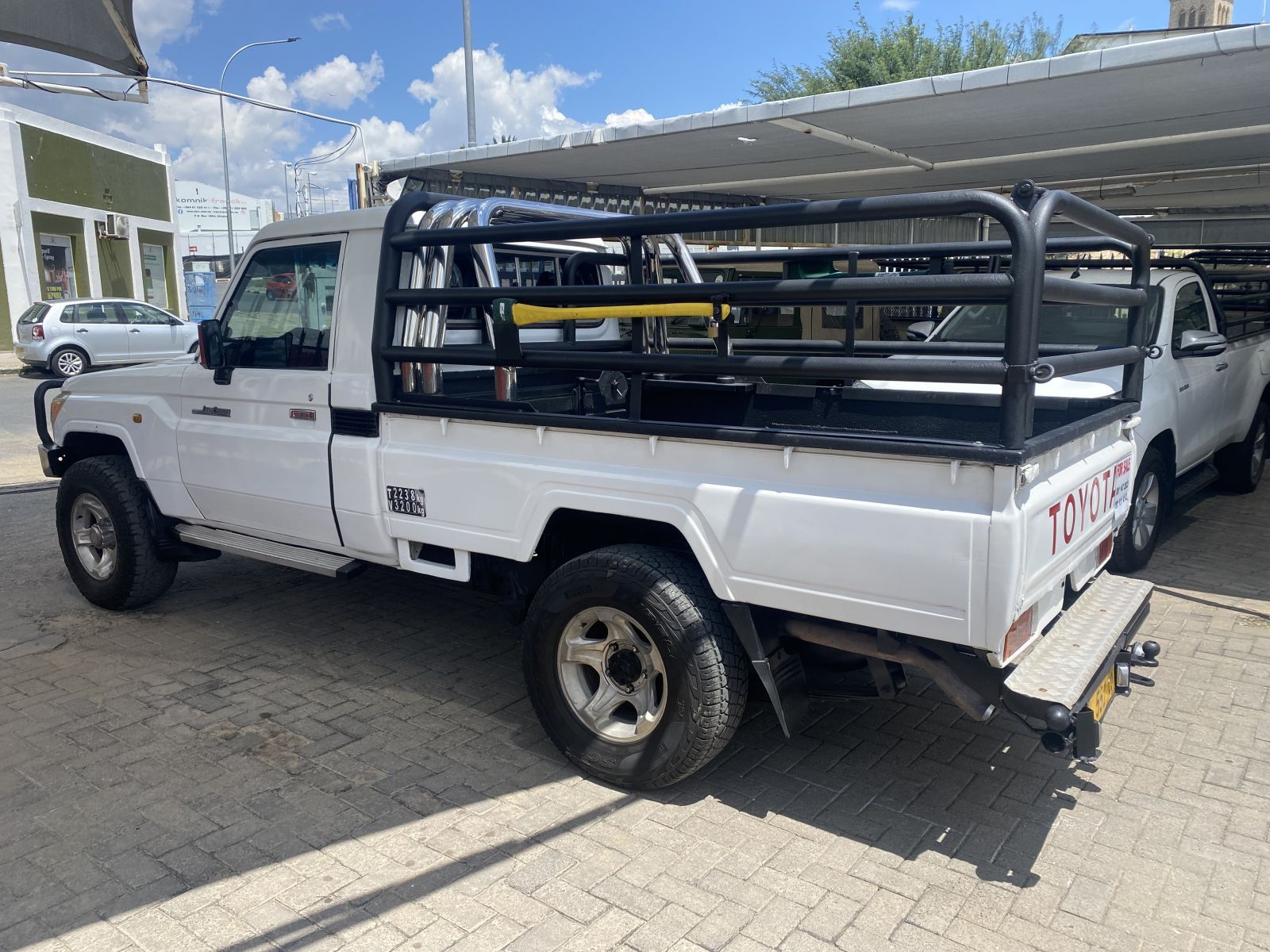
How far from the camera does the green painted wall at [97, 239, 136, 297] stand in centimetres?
2759

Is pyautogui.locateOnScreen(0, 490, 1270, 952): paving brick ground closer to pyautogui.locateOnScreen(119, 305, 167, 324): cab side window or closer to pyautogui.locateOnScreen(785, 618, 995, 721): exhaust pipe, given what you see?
pyautogui.locateOnScreen(785, 618, 995, 721): exhaust pipe

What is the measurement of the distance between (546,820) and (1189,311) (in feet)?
19.1

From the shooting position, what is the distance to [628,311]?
10.8 feet

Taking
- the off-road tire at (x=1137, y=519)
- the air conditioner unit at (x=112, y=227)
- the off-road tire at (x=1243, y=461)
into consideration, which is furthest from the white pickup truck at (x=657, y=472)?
the air conditioner unit at (x=112, y=227)

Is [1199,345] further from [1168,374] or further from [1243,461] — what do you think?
[1243,461]

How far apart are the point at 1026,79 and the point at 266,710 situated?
6.11m

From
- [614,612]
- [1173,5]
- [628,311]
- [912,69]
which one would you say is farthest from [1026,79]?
[1173,5]

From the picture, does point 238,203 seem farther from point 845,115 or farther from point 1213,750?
point 1213,750

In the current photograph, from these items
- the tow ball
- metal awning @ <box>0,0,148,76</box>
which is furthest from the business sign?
the tow ball

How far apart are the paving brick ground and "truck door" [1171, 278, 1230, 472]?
1982 millimetres

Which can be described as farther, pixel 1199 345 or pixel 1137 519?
pixel 1199 345

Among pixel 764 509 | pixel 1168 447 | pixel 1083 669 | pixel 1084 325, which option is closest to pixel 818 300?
pixel 764 509

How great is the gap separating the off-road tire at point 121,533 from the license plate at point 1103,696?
4581 mm

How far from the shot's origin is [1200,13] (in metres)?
58.1
